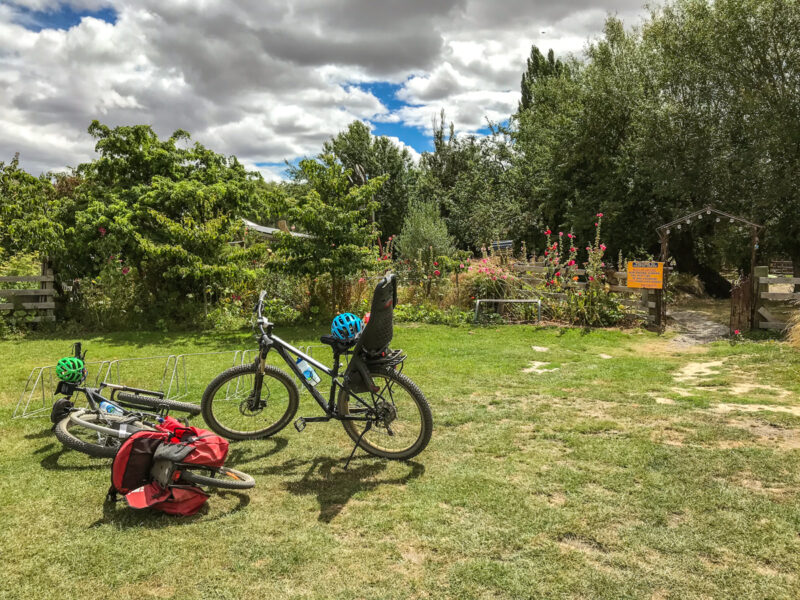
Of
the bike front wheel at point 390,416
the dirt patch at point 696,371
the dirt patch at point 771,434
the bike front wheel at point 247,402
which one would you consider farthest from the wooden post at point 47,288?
the dirt patch at point 771,434

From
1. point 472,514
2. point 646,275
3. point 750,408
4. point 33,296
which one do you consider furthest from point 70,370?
point 646,275

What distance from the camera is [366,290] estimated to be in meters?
11.9

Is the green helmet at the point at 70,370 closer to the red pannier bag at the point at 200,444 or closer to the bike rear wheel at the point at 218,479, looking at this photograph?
the red pannier bag at the point at 200,444

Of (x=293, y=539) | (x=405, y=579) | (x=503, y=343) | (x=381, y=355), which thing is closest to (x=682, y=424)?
(x=381, y=355)

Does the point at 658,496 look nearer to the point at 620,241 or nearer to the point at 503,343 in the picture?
the point at 503,343

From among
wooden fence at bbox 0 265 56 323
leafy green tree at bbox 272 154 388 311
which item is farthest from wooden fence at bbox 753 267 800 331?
wooden fence at bbox 0 265 56 323

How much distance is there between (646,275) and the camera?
10.1 metres

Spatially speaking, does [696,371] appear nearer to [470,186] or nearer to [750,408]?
[750,408]

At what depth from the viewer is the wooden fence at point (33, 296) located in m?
10.2

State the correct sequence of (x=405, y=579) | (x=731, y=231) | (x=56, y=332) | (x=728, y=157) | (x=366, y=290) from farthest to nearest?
(x=731, y=231)
(x=728, y=157)
(x=366, y=290)
(x=56, y=332)
(x=405, y=579)

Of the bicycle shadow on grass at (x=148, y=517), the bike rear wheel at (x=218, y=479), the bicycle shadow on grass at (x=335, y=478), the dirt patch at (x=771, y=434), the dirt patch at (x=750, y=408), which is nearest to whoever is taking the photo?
the bicycle shadow on grass at (x=148, y=517)

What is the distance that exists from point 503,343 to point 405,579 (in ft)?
21.8

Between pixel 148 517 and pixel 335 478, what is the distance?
1190 mm

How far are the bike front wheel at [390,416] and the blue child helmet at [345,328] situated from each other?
1.03ft
